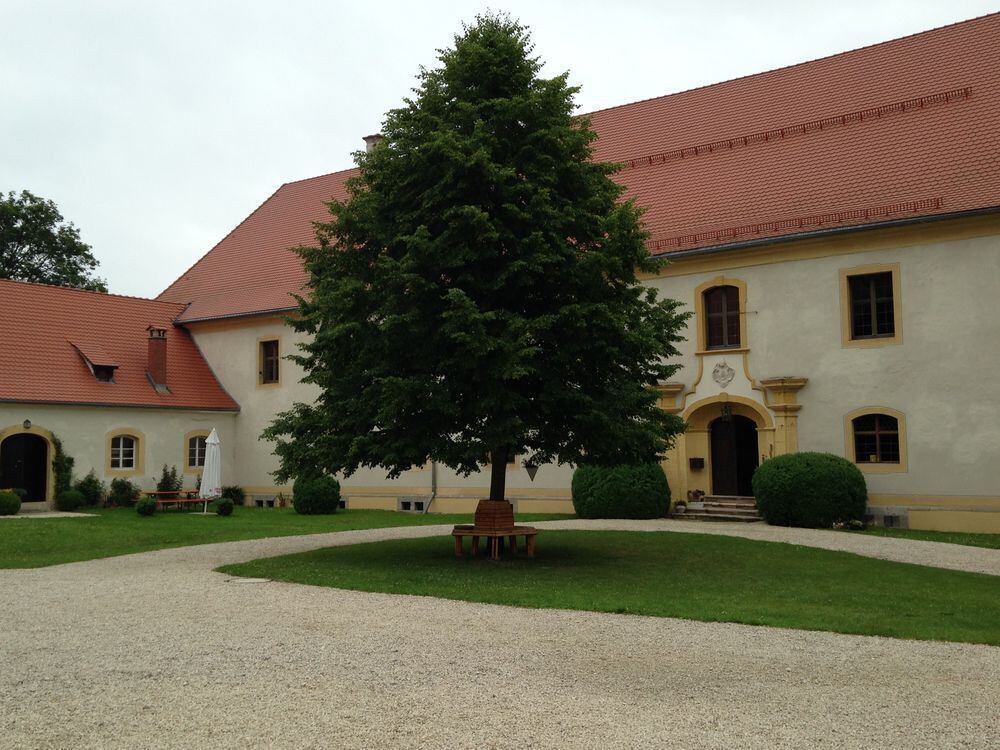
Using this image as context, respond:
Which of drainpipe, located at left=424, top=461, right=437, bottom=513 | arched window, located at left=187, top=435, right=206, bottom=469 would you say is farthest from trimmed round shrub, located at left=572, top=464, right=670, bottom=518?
arched window, located at left=187, top=435, right=206, bottom=469

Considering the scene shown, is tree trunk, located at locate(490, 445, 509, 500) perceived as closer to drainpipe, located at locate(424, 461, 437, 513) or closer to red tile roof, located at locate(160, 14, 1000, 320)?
red tile roof, located at locate(160, 14, 1000, 320)

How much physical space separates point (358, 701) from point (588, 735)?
5.26 feet

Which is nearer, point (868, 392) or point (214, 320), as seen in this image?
point (868, 392)

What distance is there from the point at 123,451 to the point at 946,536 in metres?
22.4

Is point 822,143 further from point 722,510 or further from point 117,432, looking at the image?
point 117,432

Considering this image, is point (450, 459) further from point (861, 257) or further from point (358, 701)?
point (861, 257)

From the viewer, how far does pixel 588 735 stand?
5.60 m

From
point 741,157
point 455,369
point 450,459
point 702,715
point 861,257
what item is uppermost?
point 741,157

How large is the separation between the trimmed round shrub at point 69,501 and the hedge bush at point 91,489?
0.44 meters

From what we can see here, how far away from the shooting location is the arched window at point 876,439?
20844 millimetres

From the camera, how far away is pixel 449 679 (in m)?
6.94

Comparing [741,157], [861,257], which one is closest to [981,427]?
[861,257]

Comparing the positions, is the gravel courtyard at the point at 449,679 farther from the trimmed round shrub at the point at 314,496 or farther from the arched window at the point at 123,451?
the arched window at the point at 123,451

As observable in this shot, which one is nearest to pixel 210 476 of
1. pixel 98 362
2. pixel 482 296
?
pixel 98 362
